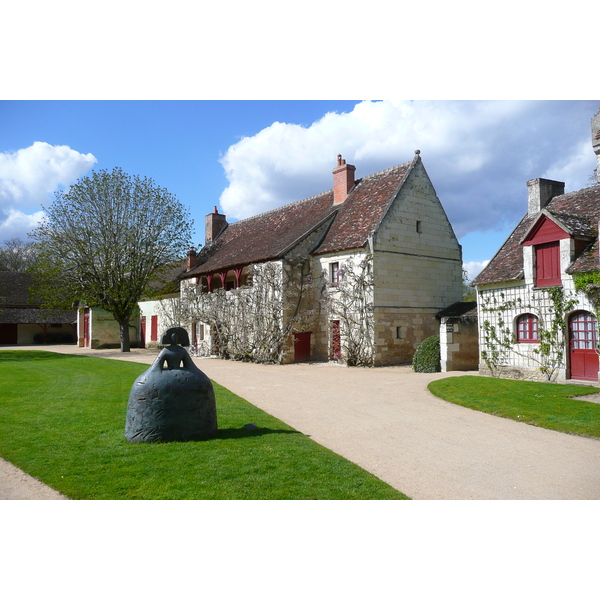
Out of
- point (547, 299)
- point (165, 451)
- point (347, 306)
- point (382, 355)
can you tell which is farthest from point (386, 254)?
point (165, 451)

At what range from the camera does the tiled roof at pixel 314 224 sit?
19.3 m

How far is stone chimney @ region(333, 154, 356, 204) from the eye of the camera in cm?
2192

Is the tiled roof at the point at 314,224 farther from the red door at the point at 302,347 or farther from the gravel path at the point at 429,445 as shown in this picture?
the gravel path at the point at 429,445

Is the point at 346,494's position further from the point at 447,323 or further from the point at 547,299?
the point at 447,323

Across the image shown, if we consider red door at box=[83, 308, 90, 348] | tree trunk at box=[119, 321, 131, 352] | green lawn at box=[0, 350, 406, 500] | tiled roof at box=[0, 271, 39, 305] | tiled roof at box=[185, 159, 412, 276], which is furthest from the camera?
tiled roof at box=[0, 271, 39, 305]

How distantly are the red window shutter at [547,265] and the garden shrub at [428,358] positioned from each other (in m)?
3.98

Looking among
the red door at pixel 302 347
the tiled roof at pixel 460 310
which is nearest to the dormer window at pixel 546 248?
the tiled roof at pixel 460 310

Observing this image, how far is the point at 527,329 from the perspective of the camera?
1429 cm

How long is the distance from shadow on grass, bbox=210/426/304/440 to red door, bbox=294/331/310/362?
12.3m

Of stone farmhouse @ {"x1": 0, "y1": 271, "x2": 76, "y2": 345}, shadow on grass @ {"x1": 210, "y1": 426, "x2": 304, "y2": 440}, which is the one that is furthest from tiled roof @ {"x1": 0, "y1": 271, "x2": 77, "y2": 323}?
shadow on grass @ {"x1": 210, "y1": 426, "x2": 304, "y2": 440}

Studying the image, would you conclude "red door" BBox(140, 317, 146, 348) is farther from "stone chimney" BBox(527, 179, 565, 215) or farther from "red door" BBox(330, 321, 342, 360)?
"stone chimney" BBox(527, 179, 565, 215)

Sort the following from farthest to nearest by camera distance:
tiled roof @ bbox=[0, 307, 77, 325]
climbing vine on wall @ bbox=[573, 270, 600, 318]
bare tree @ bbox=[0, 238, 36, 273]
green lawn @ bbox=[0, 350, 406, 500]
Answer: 1. bare tree @ bbox=[0, 238, 36, 273]
2. tiled roof @ bbox=[0, 307, 77, 325]
3. climbing vine on wall @ bbox=[573, 270, 600, 318]
4. green lawn @ bbox=[0, 350, 406, 500]

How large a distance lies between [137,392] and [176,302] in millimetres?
22301

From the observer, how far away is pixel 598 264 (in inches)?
487
